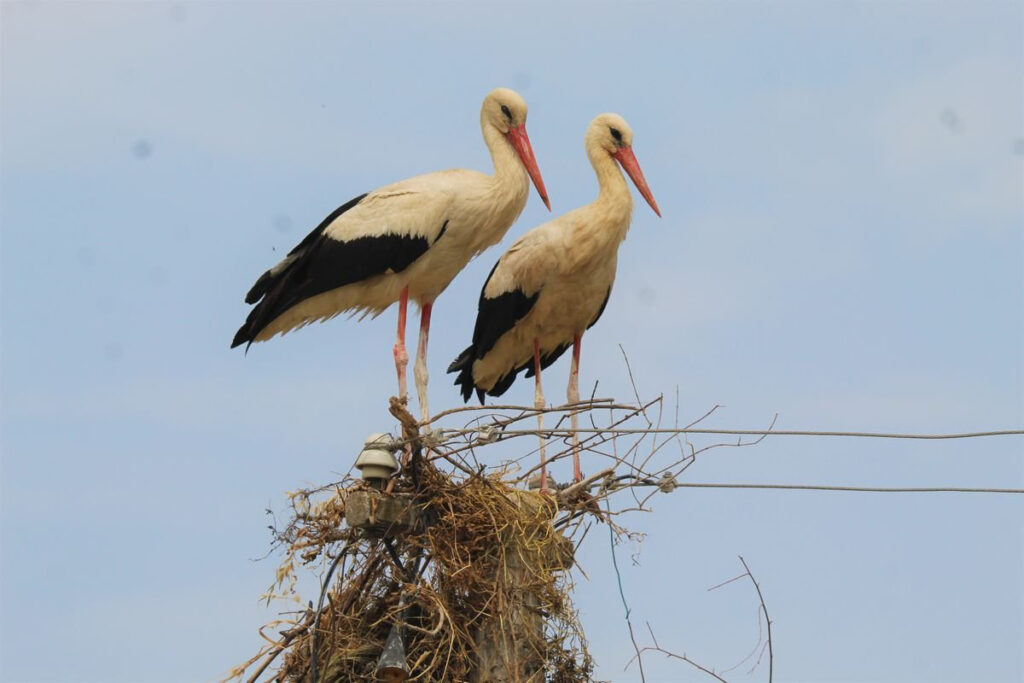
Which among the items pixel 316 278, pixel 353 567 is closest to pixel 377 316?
pixel 316 278

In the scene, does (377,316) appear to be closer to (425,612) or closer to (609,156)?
(609,156)

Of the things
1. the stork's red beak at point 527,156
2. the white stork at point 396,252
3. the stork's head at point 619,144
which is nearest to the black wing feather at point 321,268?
the white stork at point 396,252

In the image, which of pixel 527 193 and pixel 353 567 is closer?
pixel 353 567

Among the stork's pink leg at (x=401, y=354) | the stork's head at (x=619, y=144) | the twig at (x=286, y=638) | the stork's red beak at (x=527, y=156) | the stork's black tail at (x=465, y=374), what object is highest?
the stork's head at (x=619, y=144)

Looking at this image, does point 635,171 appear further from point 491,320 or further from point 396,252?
point 396,252

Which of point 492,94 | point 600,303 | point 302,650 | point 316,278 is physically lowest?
point 302,650

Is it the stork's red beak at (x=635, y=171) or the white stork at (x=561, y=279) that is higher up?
the stork's red beak at (x=635, y=171)

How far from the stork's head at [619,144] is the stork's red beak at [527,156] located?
1.72 ft

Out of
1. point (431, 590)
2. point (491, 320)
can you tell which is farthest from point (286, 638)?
point (491, 320)

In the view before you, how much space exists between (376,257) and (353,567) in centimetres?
195

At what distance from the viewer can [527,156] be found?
8.60m

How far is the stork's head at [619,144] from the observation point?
8984 mm

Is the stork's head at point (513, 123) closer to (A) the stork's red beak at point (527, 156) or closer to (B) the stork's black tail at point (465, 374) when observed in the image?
(A) the stork's red beak at point (527, 156)

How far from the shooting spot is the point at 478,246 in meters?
8.41
